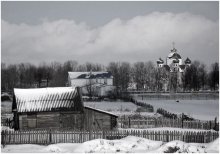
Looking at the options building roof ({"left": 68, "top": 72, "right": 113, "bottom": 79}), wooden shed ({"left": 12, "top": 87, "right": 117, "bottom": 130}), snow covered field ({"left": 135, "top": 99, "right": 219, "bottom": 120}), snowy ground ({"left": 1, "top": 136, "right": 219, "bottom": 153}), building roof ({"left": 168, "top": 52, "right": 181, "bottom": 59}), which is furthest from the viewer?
building roof ({"left": 168, "top": 52, "right": 181, "bottom": 59})

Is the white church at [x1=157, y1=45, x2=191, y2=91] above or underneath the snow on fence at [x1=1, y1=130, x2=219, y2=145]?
above

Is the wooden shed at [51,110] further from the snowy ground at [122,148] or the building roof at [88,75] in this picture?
the building roof at [88,75]

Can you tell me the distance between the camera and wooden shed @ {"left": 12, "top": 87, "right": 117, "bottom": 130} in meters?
27.0

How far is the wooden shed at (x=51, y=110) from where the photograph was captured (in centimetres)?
2703

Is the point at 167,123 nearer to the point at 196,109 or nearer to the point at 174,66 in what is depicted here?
the point at 196,109

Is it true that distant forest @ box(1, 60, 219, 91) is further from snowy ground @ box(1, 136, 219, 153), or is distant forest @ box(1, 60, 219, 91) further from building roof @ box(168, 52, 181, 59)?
snowy ground @ box(1, 136, 219, 153)

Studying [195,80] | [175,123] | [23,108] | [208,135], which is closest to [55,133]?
[23,108]

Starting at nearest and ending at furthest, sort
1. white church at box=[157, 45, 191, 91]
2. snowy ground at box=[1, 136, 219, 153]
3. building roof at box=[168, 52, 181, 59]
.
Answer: snowy ground at box=[1, 136, 219, 153] < white church at box=[157, 45, 191, 91] < building roof at box=[168, 52, 181, 59]

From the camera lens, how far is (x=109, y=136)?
22.4 metres

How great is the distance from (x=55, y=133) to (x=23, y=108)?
18.6 ft

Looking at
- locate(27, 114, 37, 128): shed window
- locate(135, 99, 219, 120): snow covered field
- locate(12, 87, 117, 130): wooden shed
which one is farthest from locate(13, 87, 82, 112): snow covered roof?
locate(135, 99, 219, 120): snow covered field

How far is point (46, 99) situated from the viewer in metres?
27.5

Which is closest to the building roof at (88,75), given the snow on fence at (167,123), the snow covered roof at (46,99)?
the snow on fence at (167,123)

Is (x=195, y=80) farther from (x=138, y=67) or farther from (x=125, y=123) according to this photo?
(x=125, y=123)
